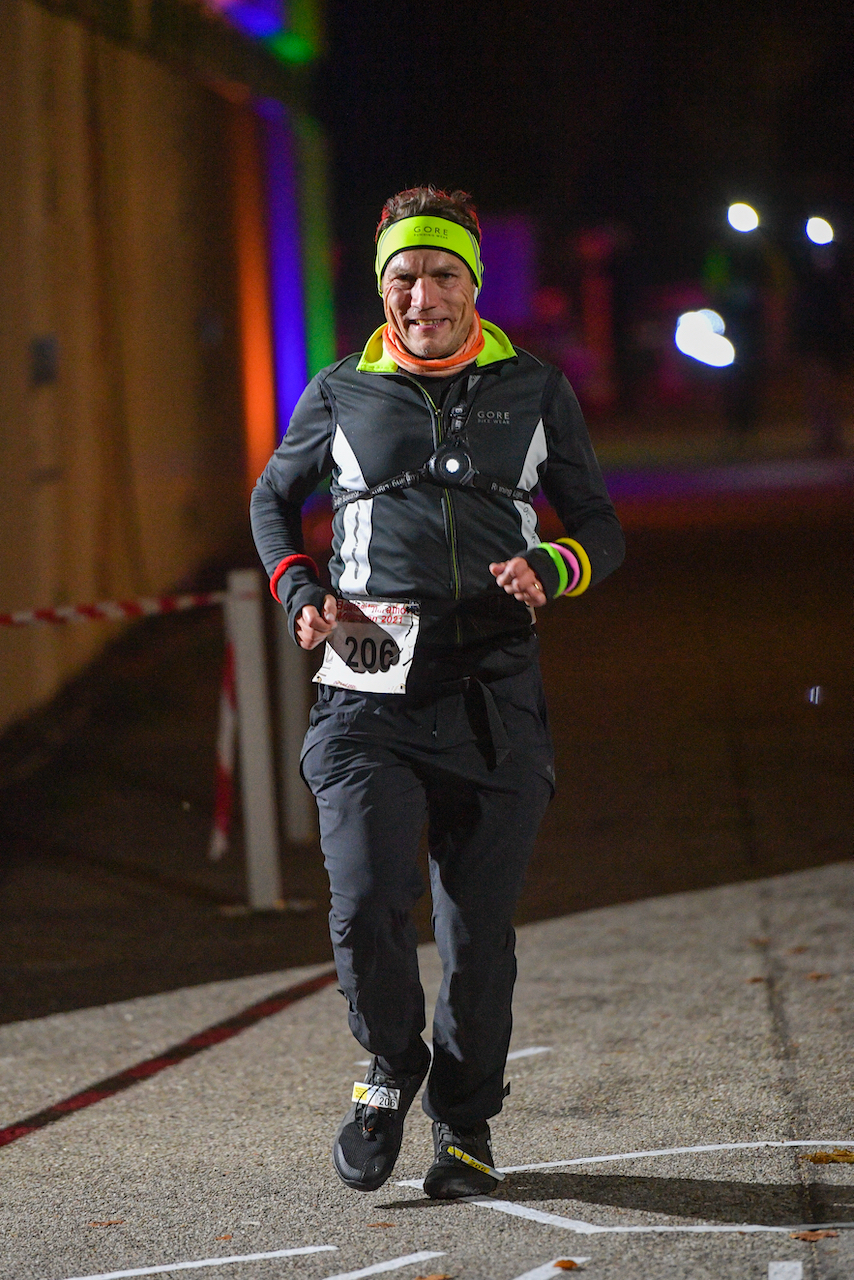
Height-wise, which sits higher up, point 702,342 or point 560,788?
point 702,342

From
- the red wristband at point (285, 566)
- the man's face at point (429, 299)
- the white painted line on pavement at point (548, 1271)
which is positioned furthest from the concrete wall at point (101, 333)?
the white painted line on pavement at point (548, 1271)

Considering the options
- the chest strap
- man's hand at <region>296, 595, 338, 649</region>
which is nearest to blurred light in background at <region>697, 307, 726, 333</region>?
the chest strap

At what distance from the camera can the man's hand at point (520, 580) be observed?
370 centimetres

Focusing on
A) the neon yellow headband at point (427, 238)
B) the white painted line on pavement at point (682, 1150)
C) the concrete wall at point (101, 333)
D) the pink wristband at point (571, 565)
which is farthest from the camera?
the concrete wall at point (101, 333)

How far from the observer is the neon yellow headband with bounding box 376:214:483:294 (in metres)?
3.94

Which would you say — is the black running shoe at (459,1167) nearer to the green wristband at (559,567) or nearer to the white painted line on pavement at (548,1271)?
the white painted line on pavement at (548,1271)

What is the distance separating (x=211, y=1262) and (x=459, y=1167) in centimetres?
58

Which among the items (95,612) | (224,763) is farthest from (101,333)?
(95,612)

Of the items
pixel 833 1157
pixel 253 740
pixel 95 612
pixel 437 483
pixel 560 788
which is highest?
pixel 437 483

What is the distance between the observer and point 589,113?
4159cm

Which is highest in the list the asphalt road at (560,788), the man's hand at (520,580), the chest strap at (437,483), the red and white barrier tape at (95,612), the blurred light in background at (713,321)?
the blurred light in background at (713,321)

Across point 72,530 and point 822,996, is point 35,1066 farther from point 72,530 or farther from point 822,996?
point 72,530

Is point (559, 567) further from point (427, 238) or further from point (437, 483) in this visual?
point (427, 238)

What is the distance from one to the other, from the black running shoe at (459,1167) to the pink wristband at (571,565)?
1.22m
